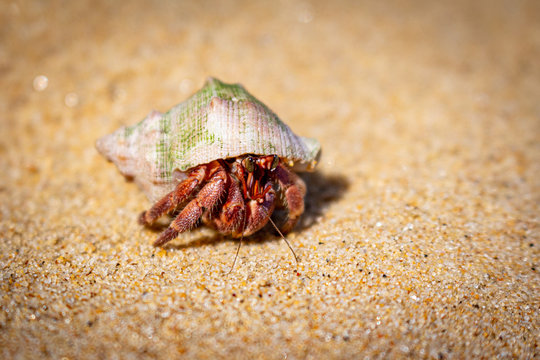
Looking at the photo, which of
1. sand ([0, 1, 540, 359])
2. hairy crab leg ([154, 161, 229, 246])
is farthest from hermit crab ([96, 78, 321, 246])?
sand ([0, 1, 540, 359])

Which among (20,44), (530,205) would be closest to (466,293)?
(530,205)

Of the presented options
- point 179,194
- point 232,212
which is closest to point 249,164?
point 232,212

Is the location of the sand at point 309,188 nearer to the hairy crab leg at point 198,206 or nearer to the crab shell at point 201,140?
the hairy crab leg at point 198,206

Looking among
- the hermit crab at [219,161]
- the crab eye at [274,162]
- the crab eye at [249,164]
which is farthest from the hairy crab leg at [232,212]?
the crab eye at [274,162]

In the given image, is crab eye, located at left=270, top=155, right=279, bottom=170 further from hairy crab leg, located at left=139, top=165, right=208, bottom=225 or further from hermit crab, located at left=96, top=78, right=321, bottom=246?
hairy crab leg, located at left=139, top=165, right=208, bottom=225

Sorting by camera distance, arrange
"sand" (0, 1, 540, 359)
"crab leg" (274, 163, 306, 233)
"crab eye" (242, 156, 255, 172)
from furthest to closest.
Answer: "crab leg" (274, 163, 306, 233) → "crab eye" (242, 156, 255, 172) → "sand" (0, 1, 540, 359)

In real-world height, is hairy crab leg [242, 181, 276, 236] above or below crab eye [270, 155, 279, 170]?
below
